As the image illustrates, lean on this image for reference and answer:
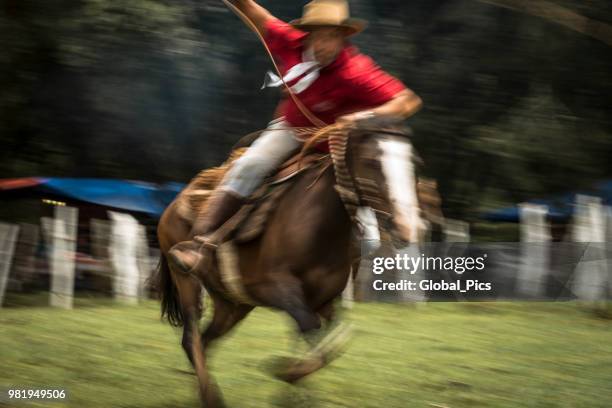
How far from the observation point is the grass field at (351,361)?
6.88m

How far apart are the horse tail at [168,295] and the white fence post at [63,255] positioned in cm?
552

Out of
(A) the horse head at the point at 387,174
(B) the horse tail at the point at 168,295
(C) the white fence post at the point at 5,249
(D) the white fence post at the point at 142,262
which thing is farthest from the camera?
(D) the white fence post at the point at 142,262

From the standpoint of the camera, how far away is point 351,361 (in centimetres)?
866

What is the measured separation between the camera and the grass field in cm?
688

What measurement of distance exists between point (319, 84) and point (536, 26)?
8.08 meters

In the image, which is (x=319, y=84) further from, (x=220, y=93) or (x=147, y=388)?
(x=220, y=93)

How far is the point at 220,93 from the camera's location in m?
14.2

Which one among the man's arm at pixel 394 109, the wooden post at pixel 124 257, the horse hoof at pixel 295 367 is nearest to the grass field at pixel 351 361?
the horse hoof at pixel 295 367

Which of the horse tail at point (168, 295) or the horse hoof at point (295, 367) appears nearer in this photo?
the horse hoof at point (295, 367)

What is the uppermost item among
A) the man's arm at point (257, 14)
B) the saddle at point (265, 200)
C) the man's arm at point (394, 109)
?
the man's arm at point (257, 14)

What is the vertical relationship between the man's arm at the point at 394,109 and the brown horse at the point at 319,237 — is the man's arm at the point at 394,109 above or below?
above

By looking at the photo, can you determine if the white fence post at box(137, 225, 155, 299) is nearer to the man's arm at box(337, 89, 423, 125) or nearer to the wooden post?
the wooden post

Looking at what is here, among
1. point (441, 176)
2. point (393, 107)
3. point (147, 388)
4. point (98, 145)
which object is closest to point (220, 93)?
point (98, 145)

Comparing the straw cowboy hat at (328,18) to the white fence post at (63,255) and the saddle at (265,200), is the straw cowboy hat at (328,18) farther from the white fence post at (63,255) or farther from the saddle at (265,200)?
the white fence post at (63,255)
